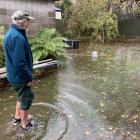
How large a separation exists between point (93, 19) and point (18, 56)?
13330 mm

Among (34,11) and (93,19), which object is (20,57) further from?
(93,19)

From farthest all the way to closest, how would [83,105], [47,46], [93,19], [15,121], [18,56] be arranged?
[93,19]
[47,46]
[83,105]
[15,121]
[18,56]

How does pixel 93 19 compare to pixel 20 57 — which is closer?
pixel 20 57

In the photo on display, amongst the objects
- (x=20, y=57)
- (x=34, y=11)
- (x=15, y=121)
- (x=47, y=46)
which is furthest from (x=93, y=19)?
(x=20, y=57)

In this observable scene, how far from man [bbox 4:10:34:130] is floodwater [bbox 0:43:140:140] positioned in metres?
0.75

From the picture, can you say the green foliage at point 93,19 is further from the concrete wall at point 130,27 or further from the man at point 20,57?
the man at point 20,57

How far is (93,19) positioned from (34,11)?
247 inches

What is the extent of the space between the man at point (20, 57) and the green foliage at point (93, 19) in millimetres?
12809

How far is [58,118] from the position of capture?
6.66m

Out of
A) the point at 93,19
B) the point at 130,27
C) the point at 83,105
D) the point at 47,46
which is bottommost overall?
the point at 83,105

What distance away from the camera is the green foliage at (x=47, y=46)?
36.3ft

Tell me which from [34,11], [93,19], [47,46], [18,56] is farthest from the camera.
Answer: [93,19]

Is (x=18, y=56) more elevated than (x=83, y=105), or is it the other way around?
(x=18, y=56)

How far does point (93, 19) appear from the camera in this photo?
18297mm
